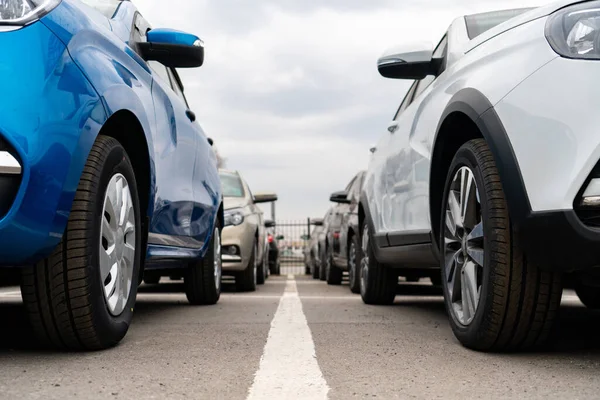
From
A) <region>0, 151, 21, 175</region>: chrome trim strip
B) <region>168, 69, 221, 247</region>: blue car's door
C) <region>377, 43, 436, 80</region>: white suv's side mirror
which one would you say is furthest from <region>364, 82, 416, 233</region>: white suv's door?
<region>0, 151, 21, 175</region>: chrome trim strip

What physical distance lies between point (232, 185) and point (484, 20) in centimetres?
556

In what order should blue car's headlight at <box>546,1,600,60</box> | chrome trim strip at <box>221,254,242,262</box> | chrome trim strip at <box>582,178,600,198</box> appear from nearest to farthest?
chrome trim strip at <box>582,178,600,198</box>, blue car's headlight at <box>546,1,600,60</box>, chrome trim strip at <box>221,254,242,262</box>

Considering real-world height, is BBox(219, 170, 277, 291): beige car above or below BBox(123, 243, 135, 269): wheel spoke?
above

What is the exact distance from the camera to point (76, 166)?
260 centimetres

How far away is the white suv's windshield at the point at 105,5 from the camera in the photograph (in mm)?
3969

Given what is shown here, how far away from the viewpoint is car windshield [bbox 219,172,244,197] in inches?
368

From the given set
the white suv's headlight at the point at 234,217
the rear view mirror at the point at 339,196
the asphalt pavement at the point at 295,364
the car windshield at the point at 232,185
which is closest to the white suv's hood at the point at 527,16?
Answer: the asphalt pavement at the point at 295,364

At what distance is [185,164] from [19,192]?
221 cm

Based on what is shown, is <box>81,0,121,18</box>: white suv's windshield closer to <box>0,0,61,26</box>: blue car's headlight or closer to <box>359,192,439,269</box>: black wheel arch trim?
<box>0,0,61,26</box>: blue car's headlight

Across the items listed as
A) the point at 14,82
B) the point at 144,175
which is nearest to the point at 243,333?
the point at 144,175

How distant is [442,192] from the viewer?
382 centimetres

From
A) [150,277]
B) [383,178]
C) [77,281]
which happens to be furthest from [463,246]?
[150,277]

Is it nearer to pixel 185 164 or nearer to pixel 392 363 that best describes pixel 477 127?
pixel 392 363

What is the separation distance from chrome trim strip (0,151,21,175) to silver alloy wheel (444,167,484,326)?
170 centimetres
